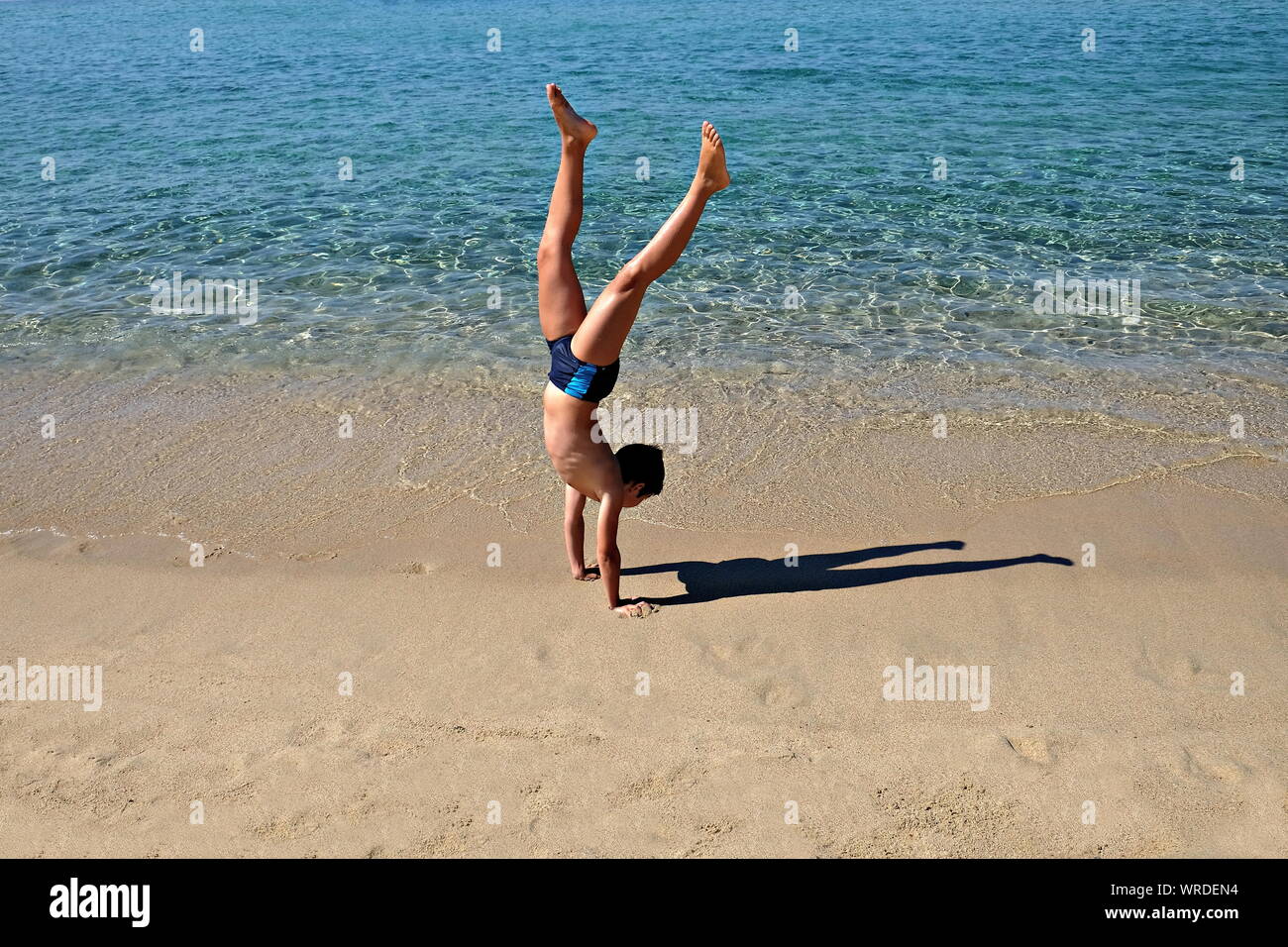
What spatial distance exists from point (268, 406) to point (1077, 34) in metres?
23.2

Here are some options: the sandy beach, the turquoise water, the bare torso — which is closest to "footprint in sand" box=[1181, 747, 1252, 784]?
the sandy beach

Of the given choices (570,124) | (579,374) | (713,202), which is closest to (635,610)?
(579,374)

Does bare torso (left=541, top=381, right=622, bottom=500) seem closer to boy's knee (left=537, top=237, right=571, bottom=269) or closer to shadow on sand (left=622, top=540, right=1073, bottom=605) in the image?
boy's knee (left=537, top=237, right=571, bottom=269)

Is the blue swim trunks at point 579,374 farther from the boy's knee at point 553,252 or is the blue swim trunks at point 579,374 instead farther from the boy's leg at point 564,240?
the boy's knee at point 553,252

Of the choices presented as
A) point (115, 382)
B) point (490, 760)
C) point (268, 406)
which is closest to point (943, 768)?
point (490, 760)

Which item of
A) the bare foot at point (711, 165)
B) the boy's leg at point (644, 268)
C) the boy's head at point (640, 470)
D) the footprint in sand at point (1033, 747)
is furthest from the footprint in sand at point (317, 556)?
the footprint in sand at point (1033, 747)

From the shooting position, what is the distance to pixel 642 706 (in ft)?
15.5

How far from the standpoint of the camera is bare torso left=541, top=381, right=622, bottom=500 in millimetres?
5281

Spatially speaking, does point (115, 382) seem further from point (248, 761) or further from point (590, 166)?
point (590, 166)

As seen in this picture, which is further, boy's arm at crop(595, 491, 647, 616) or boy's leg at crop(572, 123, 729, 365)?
boy's arm at crop(595, 491, 647, 616)

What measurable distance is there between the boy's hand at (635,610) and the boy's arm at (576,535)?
0.42 meters

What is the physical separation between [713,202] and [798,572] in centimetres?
883

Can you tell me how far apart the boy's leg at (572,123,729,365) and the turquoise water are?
3976mm

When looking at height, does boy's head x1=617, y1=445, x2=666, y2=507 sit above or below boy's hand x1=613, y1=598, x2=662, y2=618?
above
